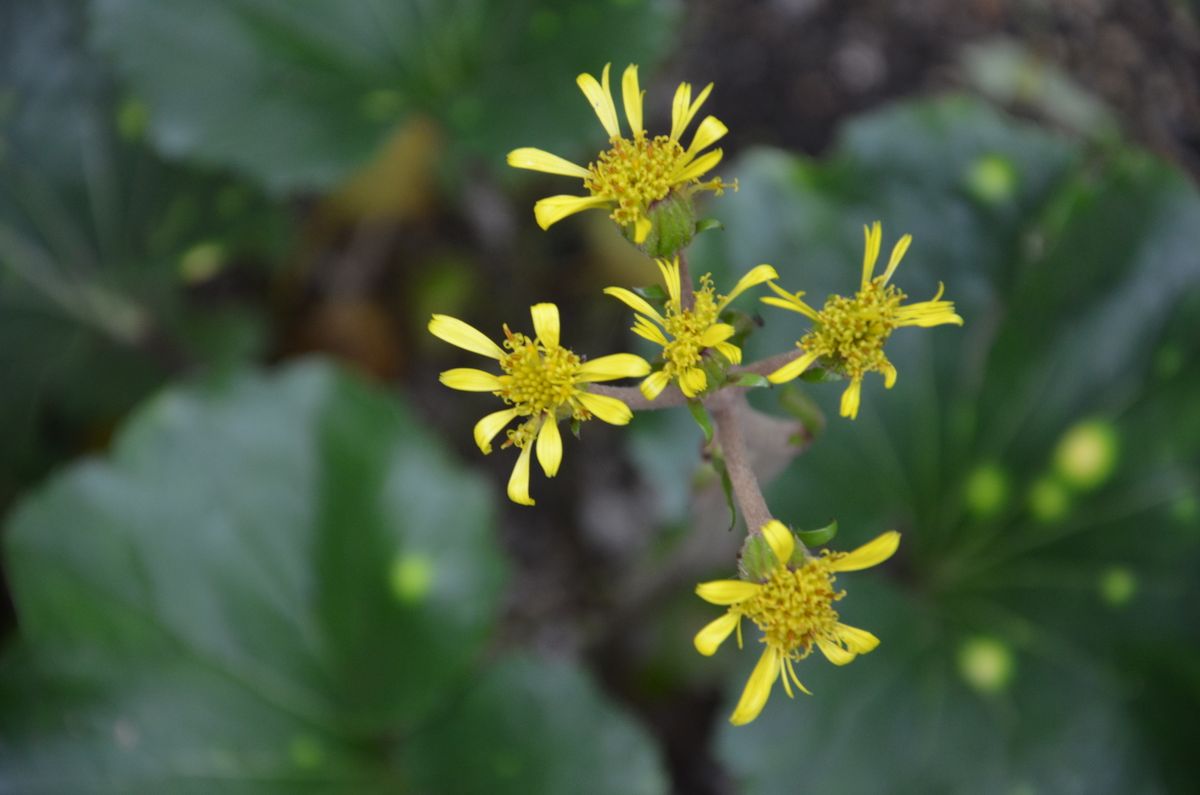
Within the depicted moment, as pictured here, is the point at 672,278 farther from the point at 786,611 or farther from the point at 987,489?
the point at 987,489

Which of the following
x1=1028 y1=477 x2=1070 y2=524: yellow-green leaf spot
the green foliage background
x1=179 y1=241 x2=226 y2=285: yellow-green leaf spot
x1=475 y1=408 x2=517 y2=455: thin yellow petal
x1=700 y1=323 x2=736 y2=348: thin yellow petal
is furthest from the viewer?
x1=179 y1=241 x2=226 y2=285: yellow-green leaf spot

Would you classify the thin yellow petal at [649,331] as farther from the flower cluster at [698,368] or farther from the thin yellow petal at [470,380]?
the thin yellow petal at [470,380]

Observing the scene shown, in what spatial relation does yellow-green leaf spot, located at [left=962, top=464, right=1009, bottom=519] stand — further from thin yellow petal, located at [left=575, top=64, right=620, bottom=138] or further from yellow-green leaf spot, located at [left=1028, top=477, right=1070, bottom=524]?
thin yellow petal, located at [left=575, top=64, right=620, bottom=138]

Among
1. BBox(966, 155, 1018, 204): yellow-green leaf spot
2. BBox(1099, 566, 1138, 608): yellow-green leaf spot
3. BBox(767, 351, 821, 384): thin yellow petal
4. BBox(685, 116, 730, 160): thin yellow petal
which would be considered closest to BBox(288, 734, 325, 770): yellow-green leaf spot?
BBox(767, 351, 821, 384): thin yellow petal

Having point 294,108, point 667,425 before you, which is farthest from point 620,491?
point 294,108

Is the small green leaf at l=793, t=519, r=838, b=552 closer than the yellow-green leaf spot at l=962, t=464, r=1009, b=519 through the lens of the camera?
Yes

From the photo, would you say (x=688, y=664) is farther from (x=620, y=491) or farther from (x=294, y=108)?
(x=294, y=108)

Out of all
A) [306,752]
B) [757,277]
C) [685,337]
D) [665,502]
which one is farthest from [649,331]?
[306,752]

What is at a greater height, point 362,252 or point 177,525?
point 362,252
